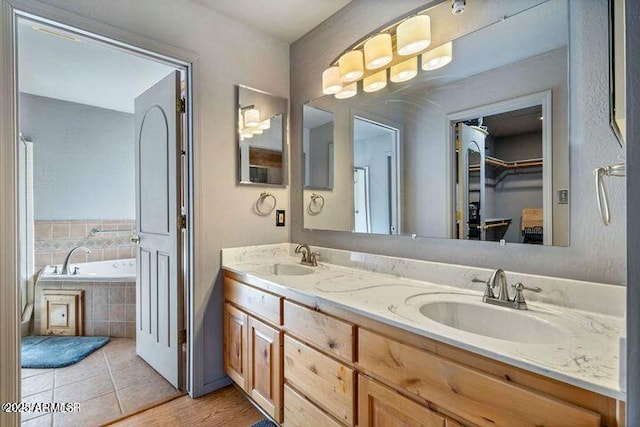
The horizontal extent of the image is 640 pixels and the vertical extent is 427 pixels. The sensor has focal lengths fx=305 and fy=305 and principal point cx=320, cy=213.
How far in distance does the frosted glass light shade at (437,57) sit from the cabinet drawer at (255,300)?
4.37ft

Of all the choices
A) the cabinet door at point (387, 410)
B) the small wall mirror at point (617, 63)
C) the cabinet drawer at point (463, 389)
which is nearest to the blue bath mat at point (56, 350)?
the cabinet door at point (387, 410)

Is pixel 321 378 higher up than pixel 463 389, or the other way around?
pixel 463 389

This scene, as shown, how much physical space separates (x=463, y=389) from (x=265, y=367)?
1.03 meters

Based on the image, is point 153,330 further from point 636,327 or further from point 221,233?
point 636,327

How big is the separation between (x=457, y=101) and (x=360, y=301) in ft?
3.22

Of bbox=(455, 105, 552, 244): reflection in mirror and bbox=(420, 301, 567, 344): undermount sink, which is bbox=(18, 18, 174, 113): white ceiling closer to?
bbox=(455, 105, 552, 244): reflection in mirror

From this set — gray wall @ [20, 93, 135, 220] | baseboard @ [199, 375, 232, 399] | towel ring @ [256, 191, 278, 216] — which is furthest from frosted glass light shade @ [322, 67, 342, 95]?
gray wall @ [20, 93, 135, 220]

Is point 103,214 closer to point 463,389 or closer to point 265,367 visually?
point 265,367

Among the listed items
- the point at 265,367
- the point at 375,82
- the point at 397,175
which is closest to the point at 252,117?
the point at 375,82

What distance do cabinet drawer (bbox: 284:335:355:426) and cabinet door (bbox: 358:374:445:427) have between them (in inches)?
2.0

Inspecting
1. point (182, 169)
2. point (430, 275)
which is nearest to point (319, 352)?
point (430, 275)

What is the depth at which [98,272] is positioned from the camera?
10.9ft

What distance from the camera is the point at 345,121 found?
191 centimetres

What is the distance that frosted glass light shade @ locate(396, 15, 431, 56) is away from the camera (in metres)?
1.45
